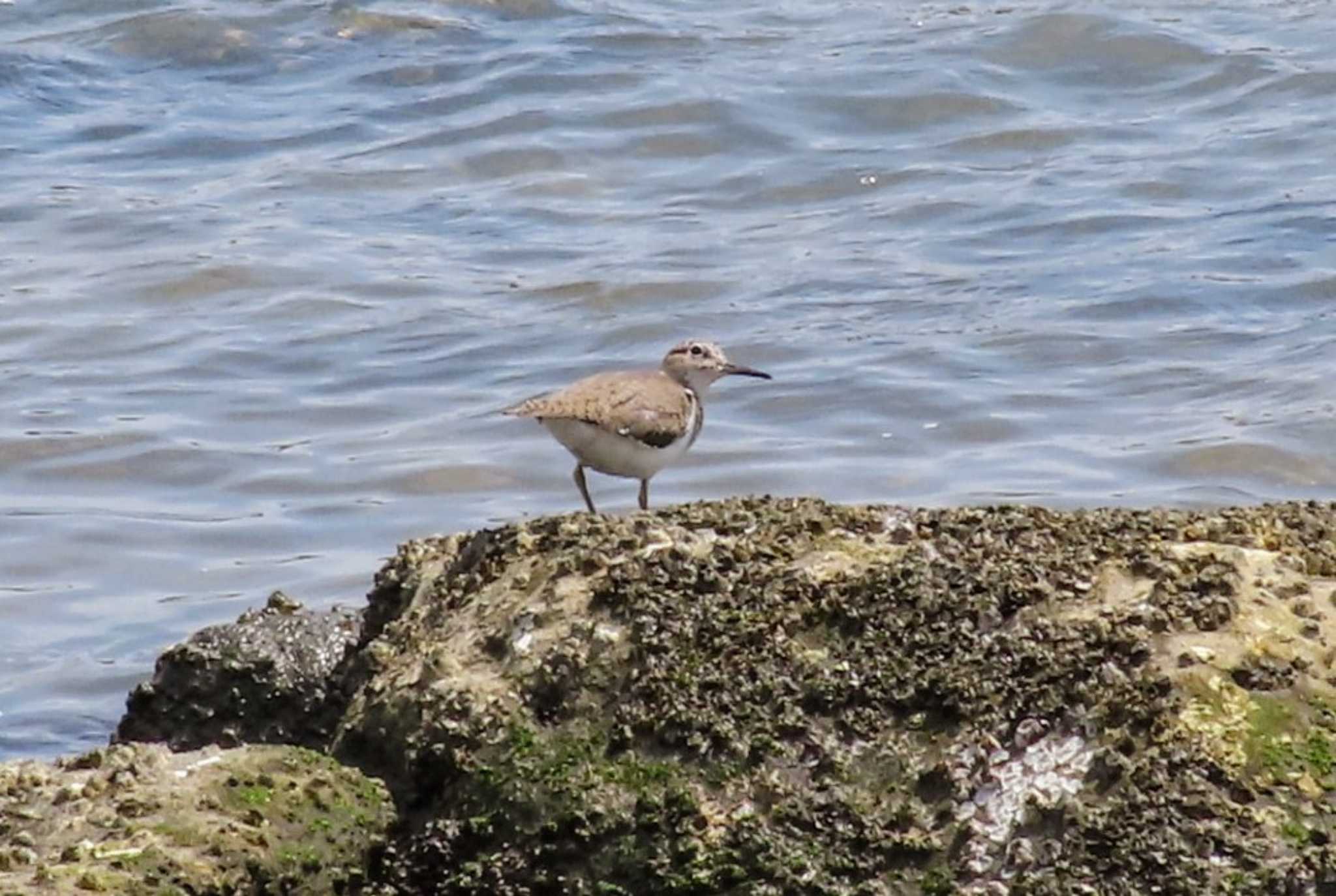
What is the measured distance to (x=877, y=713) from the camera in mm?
4363

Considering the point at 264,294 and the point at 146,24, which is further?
the point at 146,24

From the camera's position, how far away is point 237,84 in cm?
1575

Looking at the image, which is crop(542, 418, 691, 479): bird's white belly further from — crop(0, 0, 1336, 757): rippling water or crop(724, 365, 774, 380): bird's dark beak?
crop(0, 0, 1336, 757): rippling water

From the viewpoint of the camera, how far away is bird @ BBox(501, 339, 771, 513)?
7.09m

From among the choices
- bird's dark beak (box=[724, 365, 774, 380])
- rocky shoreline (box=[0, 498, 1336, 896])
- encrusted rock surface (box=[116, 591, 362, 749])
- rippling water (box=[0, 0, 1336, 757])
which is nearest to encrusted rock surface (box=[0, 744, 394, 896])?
rocky shoreline (box=[0, 498, 1336, 896])

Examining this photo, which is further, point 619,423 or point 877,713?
point 619,423

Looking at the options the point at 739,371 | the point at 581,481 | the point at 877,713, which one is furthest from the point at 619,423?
the point at 877,713

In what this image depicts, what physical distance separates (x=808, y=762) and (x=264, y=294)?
26.9 ft

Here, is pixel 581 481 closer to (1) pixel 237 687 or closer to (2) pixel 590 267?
(1) pixel 237 687

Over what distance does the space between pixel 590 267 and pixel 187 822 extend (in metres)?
7.94

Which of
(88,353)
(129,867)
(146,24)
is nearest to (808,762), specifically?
(129,867)

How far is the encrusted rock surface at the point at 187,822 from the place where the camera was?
426cm

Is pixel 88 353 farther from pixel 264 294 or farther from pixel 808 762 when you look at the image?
pixel 808 762

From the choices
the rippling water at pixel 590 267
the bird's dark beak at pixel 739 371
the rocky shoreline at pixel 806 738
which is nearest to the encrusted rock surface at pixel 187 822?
the rocky shoreline at pixel 806 738
